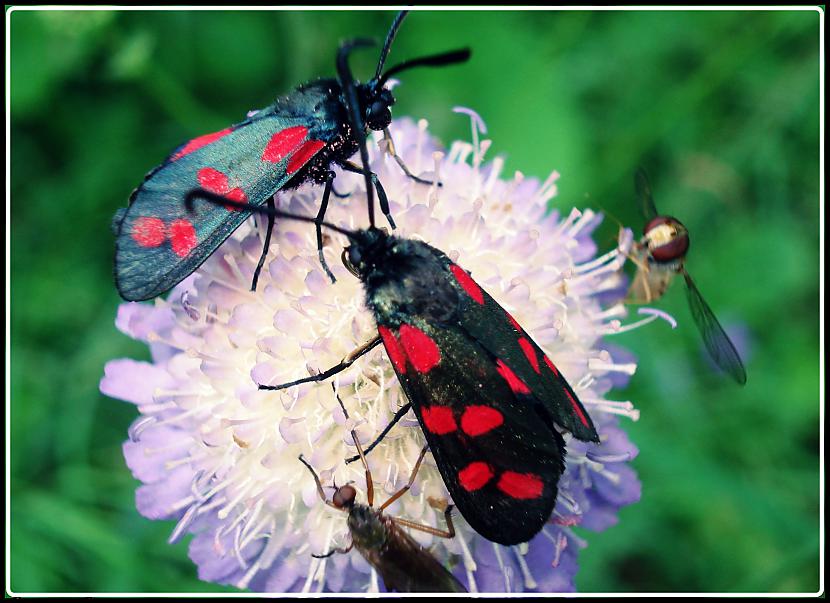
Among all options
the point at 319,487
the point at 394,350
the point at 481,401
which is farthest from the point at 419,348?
the point at 319,487

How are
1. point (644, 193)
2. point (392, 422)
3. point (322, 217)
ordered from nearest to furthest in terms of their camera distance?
point (392, 422)
point (322, 217)
point (644, 193)

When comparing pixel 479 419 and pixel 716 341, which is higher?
pixel 479 419

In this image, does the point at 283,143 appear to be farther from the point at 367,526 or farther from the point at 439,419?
the point at 367,526

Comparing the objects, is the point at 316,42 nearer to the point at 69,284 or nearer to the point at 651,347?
the point at 69,284

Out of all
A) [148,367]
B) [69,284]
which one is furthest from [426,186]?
[69,284]

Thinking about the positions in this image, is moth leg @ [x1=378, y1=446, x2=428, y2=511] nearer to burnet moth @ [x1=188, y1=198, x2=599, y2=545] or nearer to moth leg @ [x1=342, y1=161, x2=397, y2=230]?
burnet moth @ [x1=188, y1=198, x2=599, y2=545]

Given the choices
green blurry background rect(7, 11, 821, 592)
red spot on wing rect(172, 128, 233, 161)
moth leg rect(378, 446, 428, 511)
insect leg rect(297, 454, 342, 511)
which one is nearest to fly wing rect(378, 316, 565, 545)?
moth leg rect(378, 446, 428, 511)
